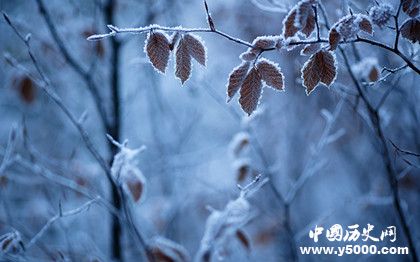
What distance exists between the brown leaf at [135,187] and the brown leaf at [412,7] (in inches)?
47.9

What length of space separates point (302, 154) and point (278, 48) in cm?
338

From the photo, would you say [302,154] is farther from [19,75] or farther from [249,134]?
[19,75]

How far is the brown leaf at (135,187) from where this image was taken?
1593mm

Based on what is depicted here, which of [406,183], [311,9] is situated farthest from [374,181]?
[311,9]

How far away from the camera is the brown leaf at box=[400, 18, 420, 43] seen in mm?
1033

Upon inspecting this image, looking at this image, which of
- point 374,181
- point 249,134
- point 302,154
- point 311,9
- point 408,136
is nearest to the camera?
point 311,9

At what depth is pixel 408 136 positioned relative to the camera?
10.2ft

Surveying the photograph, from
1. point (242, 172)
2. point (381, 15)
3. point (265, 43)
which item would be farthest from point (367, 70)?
point (242, 172)

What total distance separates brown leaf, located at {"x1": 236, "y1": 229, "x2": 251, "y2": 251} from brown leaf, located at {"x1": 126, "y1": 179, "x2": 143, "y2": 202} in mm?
620

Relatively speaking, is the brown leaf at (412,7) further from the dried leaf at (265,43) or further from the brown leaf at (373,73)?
the brown leaf at (373,73)

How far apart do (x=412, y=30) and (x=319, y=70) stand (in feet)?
0.95

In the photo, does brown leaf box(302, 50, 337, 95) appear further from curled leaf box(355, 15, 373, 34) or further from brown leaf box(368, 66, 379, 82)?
brown leaf box(368, 66, 379, 82)

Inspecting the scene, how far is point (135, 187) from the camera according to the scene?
5.28ft

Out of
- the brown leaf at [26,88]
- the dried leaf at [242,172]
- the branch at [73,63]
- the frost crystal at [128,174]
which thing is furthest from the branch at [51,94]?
the brown leaf at [26,88]
